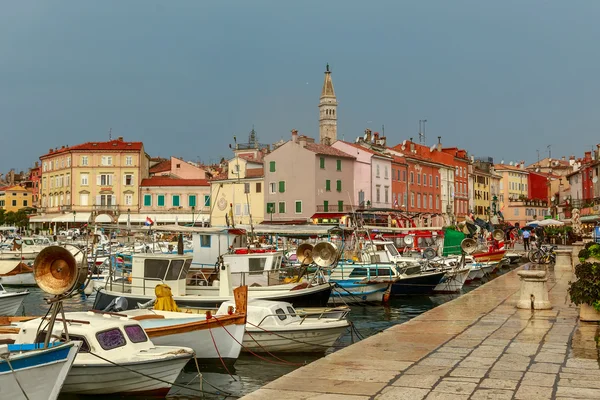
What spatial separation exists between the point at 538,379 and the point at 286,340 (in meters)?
8.10

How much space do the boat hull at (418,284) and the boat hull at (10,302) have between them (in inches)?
603

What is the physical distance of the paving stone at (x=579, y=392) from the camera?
30.7 feet

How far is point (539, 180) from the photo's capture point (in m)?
132

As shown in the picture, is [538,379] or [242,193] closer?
[538,379]

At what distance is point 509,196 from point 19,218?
3083 inches

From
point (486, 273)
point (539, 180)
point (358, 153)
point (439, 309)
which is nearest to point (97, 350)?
point (439, 309)

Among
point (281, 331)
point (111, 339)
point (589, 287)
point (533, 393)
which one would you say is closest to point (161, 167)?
point (281, 331)

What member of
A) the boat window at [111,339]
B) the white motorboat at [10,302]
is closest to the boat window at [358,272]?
the white motorboat at [10,302]

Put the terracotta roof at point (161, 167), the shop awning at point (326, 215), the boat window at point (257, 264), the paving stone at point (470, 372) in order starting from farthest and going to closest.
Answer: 1. the terracotta roof at point (161, 167)
2. the shop awning at point (326, 215)
3. the boat window at point (257, 264)
4. the paving stone at point (470, 372)

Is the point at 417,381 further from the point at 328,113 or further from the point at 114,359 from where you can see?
the point at 328,113

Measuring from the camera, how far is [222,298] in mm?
20875

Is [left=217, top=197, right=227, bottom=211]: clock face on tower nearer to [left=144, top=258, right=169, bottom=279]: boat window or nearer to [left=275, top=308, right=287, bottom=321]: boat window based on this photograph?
[left=144, top=258, right=169, bottom=279]: boat window

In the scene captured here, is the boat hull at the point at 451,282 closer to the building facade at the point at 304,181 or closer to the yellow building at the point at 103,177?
the building facade at the point at 304,181

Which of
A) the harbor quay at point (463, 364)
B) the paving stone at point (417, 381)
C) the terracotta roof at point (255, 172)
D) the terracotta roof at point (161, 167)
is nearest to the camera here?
the harbor quay at point (463, 364)
